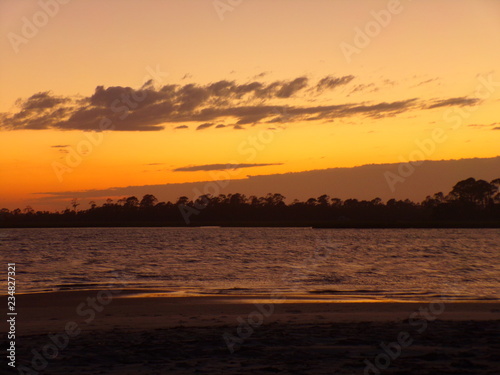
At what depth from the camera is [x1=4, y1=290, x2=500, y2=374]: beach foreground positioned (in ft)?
34.4

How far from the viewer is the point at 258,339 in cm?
1336

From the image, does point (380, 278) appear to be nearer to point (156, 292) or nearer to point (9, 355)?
point (156, 292)

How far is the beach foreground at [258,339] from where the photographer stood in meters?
10.5

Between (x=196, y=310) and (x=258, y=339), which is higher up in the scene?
(x=258, y=339)

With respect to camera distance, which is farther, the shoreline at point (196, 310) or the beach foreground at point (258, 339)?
the shoreline at point (196, 310)

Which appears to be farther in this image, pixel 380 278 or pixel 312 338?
pixel 380 278

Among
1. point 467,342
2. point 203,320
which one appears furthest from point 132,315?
point 467,342

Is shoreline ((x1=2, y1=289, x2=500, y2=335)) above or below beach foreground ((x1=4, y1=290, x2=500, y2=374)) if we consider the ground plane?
below

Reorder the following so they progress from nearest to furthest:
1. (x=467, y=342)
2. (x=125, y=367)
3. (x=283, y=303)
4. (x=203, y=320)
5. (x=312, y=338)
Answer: (x=125, y=367) < (x=467, y=342) < (x=312, y=338) < (x=203, y=320) < (x=283, y=303)

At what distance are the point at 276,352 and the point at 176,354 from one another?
2.12m

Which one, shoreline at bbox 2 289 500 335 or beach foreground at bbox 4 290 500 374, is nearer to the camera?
beach foreground at bbox 4 290 500 374

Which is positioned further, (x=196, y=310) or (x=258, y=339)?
(x=196, y=310)

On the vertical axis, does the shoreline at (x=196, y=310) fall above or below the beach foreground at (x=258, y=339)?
below

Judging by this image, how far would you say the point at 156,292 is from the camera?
27.7 metres
